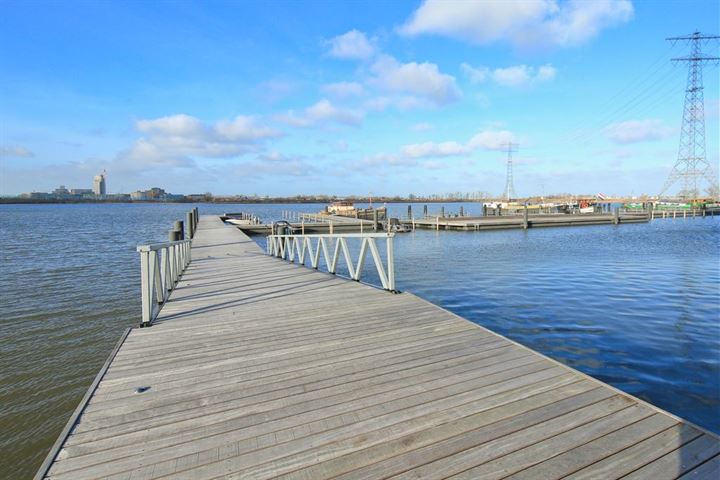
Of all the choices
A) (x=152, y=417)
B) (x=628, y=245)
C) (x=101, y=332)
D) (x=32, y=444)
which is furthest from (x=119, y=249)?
(x=628, y=245)

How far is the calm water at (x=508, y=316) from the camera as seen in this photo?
15.9 feet

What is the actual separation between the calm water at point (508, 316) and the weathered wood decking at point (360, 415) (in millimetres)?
1917

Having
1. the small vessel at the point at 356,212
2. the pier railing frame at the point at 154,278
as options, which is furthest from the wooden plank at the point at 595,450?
the small vessel at the point at 356,212

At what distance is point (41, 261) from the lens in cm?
1526

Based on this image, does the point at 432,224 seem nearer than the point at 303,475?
No

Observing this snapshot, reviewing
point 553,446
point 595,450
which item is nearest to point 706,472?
point 595,450

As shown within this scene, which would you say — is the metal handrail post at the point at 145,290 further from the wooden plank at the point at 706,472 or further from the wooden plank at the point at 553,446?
the wooden plank at the point at 706,472

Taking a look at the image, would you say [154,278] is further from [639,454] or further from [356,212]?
[356,212]

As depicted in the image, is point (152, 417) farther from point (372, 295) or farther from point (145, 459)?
point (372, 295)

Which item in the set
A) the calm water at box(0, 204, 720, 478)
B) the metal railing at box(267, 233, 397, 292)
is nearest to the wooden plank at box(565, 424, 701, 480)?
the calm water at box(0, 204, 720, 478)

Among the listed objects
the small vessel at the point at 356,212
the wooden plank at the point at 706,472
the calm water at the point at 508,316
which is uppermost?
the small vessel at the point at 356,212

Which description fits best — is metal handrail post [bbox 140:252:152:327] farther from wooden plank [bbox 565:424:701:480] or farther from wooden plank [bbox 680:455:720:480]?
wooden plank [bbox 680:455:720:480]

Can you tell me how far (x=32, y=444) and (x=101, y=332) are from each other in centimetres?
369

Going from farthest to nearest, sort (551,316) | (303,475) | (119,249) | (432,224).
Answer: (432,224)
(119,249)
(551,316)
(303,475)
